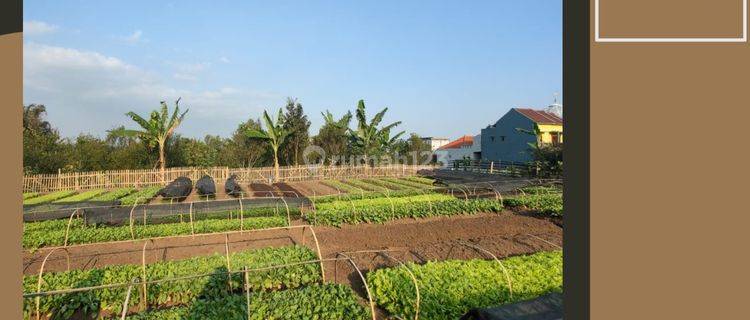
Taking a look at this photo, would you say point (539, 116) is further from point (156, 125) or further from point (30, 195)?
point (30, 195)

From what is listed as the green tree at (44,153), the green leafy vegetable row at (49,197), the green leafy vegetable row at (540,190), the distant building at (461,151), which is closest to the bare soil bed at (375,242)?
the green leafy vegetable row at (540,190)

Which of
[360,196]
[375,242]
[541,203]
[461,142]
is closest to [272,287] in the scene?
[375,242]

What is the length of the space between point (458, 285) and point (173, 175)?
27.3 meters

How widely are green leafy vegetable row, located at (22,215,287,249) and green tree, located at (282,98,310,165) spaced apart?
21.5 metres

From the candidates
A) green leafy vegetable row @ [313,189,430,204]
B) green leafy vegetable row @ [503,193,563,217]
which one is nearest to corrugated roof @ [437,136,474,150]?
A: green leafy vegetable row @ [313,189,430,204]

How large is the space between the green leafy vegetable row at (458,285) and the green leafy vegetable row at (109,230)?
24.2ft

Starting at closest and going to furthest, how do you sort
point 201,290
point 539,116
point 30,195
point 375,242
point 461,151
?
point 201,290 < point 375,242 < point 30,195 < point 539,116 < point 461,151

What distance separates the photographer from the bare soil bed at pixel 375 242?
10.4 metres

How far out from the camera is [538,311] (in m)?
4.58

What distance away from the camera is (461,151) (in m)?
55.4
